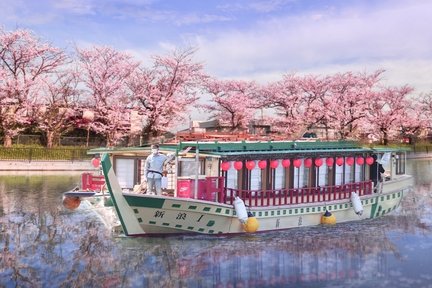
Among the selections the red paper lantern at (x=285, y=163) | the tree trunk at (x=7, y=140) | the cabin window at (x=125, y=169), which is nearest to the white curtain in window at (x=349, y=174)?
the red paper lantern at (x=285, y=163)

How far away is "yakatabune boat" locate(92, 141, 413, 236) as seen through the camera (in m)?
13.4

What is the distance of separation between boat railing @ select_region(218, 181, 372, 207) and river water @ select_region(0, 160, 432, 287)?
1.03 metres

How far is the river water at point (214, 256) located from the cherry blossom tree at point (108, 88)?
2699 cm

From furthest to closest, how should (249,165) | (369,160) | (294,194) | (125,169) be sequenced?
(369,160) < (125,169) < (294,194) < (249,165)

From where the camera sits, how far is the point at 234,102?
52.4 metres

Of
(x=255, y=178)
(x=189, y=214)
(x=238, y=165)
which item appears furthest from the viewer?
(x=255, y=178)

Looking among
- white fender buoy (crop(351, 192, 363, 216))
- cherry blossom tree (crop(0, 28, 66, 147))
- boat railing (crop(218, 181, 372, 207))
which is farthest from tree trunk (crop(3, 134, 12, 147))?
white fender buoy (crop(351, 192, 363, 216))

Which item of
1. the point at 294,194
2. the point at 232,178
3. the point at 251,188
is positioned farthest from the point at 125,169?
the point at 294,194

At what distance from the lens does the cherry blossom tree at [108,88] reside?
144 feet

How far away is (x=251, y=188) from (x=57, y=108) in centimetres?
3244

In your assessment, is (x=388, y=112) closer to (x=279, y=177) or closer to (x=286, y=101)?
(x=286, y=101)

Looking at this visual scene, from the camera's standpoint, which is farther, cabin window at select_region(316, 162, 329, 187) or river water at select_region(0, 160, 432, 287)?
cabin window at select_region(316, 162, 329, 187)

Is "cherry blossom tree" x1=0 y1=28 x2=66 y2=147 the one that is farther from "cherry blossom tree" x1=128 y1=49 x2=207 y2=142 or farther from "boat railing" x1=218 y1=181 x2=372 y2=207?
"boat railing" x1=218 y1=181 x2=372 y2=207

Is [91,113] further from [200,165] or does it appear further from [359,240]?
[359,240]
